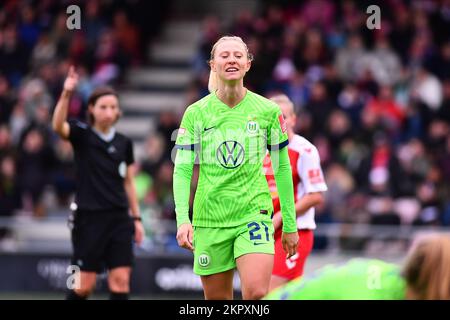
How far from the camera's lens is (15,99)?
20.0 metres

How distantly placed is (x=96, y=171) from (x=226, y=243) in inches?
100

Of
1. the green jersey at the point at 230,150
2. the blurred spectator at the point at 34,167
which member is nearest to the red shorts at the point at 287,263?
the green jersey at the point at 230,150

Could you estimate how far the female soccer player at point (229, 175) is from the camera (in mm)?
Result: 7387

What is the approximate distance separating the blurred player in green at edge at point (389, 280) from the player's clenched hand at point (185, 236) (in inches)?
92.5

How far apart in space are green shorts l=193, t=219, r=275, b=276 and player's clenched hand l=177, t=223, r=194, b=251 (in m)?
0.31

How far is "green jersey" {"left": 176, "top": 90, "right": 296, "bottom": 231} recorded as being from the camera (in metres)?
7.44

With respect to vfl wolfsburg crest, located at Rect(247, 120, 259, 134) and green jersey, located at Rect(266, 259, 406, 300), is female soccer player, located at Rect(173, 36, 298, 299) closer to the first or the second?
vfl wolfsburg crest, located at Rect(247, 120, 259, 134)

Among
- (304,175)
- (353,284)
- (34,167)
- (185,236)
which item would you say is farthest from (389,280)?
(34,167)

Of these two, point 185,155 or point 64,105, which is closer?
point 185,155

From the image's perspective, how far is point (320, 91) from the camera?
1811cm

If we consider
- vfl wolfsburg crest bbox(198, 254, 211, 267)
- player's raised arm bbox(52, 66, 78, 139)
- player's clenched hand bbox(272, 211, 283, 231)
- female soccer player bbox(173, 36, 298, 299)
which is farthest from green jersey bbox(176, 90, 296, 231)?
player's raised arm bbox(52, 66, 78, 139)

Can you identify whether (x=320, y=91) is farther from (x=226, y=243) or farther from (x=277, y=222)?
(x=226, y=243)

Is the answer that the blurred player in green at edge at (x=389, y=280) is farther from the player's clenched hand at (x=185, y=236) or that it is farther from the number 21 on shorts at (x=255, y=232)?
the number 21 on shorts at (x=255, y=232)
